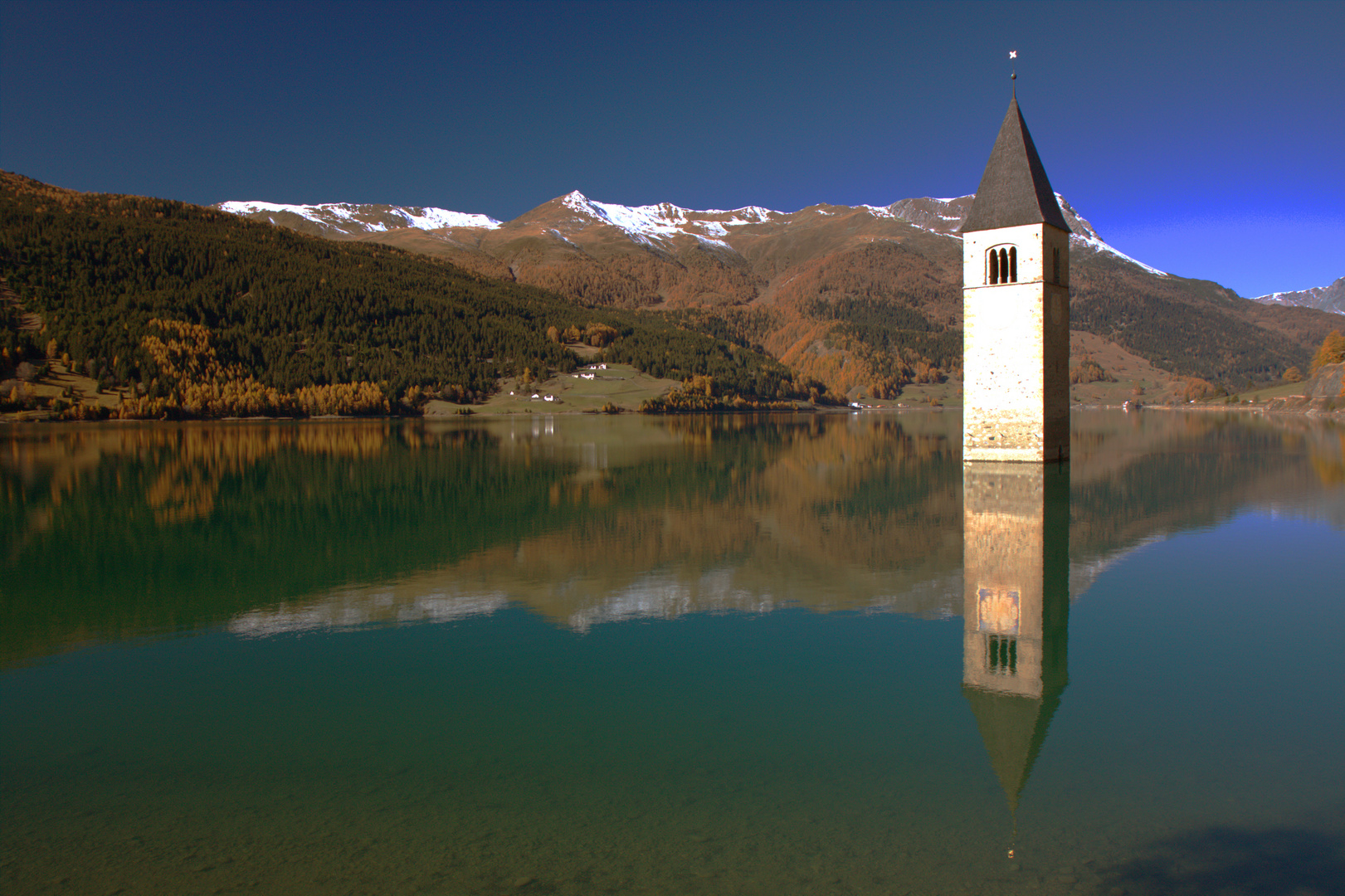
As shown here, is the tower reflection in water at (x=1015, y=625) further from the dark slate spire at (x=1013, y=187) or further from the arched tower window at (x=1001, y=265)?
the dark slate spire at (x=1013, y=187)

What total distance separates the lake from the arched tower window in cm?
1675

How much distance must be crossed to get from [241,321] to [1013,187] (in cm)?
14932

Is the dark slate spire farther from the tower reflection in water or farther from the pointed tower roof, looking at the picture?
the pointed tower roof

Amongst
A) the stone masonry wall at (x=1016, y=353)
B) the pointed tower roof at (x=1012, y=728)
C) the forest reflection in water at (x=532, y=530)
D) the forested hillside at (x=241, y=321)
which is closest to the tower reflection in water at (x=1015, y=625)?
the pointed tower roof at (x=1012, y=728)

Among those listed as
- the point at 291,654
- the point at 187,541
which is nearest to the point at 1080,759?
the point at 291,654

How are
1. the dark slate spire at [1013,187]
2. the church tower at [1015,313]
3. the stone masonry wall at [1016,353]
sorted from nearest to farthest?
1. the stone masonry wall at [1016,353]
2. the church tower at [1015,313]
3. the dark slate spire at [1013,187]

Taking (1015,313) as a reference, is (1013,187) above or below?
above

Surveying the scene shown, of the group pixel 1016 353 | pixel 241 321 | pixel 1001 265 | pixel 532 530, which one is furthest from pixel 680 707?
pixel 241 321

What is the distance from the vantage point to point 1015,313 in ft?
112

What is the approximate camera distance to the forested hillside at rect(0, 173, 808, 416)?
125125 mm

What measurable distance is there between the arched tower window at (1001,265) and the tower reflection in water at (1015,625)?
1526cm

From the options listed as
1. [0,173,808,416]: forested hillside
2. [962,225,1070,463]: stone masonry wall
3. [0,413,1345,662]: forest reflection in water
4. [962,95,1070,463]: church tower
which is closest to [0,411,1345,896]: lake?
[0,413,1345,662]: forest reflection in water

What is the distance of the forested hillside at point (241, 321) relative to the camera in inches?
4926

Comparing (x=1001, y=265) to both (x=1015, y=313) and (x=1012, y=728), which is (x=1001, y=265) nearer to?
(x=1015, y=313)
